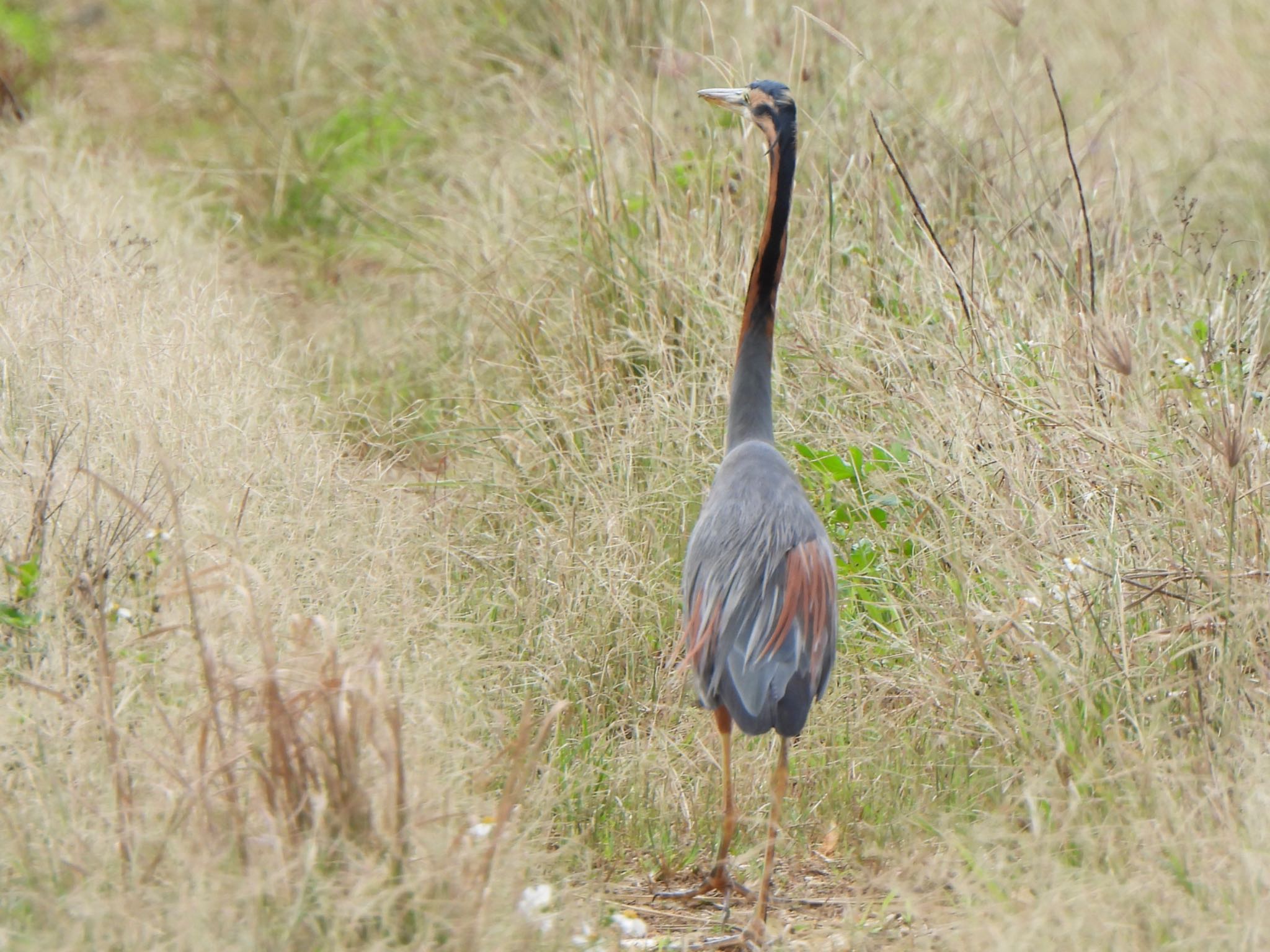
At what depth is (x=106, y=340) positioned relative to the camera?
4.76m

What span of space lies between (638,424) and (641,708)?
104 cm

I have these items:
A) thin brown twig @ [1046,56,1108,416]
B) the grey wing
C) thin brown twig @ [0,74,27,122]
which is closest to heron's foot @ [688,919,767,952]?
the grey wing

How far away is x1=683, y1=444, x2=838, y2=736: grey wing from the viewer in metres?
3.20

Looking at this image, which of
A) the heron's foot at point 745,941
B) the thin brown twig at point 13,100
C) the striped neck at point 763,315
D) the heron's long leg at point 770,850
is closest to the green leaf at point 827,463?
the striped neck at point 763,315

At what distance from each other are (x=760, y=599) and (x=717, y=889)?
28.1 inches

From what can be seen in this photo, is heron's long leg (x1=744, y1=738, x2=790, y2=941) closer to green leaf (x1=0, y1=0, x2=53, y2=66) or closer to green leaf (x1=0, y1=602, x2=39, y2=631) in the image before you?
green leaf (x1=0, y1=602, x2=39, y2=631)

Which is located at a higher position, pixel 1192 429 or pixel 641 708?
pixel 1192 429

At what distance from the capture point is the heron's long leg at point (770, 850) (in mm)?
3215

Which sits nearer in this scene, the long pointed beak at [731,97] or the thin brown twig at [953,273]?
the long pointed beak at [731,97]

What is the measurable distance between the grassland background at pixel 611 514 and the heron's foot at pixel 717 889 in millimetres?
85

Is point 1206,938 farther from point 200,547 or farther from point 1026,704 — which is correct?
point 200,547

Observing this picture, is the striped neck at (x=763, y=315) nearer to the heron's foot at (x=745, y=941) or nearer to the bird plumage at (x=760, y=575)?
the bird plumage at (x=760, y=575)

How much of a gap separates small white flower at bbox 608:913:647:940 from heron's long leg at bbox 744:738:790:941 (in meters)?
0.27

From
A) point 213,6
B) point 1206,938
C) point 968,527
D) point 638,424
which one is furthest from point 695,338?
point 213,6
